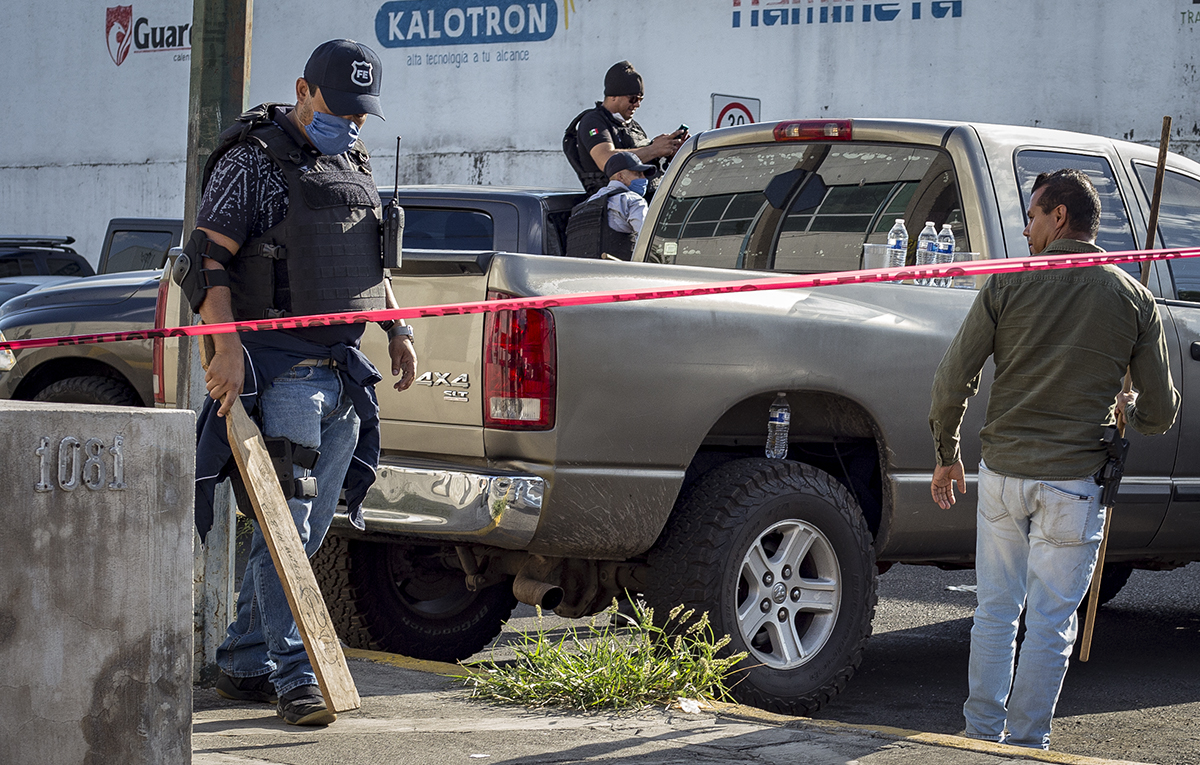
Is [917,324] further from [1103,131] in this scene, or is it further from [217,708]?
[1103,131]

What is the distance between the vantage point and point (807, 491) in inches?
193

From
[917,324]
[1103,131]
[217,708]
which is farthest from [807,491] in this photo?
[1103,131]

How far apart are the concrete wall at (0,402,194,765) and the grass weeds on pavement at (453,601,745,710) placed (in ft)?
4.37

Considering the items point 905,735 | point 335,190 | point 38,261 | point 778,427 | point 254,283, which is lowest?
point 905,735

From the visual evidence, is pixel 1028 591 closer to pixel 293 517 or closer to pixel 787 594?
pixel 787 594

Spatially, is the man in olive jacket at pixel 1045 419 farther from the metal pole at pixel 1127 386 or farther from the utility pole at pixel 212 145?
the utility pole at pixel 212 145

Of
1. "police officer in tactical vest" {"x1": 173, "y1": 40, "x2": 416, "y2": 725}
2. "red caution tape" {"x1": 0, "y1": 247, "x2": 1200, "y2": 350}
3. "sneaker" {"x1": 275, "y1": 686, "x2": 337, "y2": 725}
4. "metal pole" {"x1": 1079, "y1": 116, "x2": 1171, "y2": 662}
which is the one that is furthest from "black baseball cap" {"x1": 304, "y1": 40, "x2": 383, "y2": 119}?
"metal pole" {"x1": 1079, "y1": 116, "x2": 1171, "y2": 662}

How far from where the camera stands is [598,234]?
7.27m

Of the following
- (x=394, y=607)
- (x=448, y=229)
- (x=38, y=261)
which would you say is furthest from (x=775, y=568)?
(x=38, y=261)

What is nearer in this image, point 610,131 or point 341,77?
point 341,77

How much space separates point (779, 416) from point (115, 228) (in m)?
9.33

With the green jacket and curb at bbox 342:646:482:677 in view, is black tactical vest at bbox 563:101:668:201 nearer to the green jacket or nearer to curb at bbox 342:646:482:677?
curb at bbox 342:646:482:677

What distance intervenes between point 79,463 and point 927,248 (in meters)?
3.28

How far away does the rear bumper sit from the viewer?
174 inches
